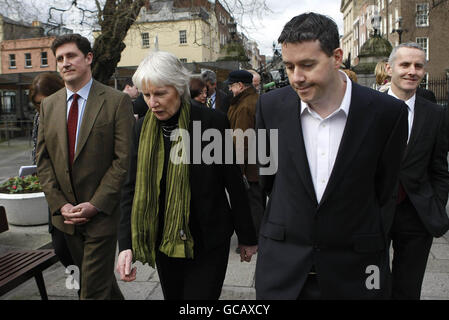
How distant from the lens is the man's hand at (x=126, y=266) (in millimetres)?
2432

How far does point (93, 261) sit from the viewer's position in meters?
3.05

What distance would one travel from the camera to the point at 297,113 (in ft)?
6.53

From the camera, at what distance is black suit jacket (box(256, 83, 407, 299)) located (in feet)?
6.19

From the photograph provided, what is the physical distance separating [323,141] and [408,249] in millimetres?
1393

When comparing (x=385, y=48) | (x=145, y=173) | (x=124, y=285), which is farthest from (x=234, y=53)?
(x=145, y=173)

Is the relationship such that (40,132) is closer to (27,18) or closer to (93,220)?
(93,220)

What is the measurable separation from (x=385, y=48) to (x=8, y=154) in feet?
47.5

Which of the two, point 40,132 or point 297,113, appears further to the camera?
point 40,132

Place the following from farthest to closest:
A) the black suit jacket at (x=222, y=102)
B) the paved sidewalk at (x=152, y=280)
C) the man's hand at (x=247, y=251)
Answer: the black suit jacket at (x=222, y=102), the paved sidewalk at (x=152, y=280), the man's hand at (x=247, y=251)

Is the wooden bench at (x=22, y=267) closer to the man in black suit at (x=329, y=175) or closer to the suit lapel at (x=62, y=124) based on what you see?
the suit lapel at (x=62, y=124)

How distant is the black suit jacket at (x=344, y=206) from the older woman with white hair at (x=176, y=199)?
1.96 feet

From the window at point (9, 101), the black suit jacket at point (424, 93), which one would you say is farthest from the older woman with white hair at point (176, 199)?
the window at point (9, 101)
